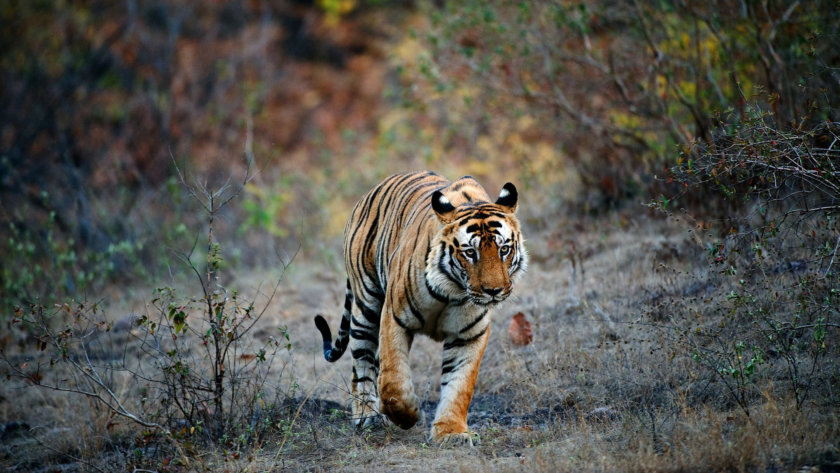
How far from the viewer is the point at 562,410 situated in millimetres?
5188

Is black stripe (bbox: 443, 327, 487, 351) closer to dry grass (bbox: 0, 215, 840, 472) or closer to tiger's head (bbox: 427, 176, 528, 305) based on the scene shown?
tiger's head (bbox: 427, 176, 528, 305)

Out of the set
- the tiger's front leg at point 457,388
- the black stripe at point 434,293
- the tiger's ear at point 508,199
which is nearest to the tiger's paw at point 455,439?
the tiger's front leg at point 457,388

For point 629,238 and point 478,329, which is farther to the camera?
point 629,238

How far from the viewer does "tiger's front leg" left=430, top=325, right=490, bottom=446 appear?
4.57m

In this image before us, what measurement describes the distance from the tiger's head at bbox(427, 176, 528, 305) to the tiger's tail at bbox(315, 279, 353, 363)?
1.33 meters

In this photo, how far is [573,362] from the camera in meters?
5.60

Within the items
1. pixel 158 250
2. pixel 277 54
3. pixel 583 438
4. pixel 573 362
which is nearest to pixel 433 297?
pixel 583 438

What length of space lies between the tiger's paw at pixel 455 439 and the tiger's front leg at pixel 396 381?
0.16 meters

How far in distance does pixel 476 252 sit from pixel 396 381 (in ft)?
3.00

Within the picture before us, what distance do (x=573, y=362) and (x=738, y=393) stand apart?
4.16 feet

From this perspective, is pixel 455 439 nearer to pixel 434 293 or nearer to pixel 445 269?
pixel 434 293

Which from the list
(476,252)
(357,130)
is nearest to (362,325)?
(476,252)

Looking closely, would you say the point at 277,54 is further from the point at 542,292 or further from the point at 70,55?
the point at 542,292

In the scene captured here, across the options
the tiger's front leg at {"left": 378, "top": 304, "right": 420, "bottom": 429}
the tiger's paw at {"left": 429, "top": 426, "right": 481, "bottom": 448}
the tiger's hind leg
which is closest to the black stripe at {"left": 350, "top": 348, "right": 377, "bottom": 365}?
the tiger's hind leg
